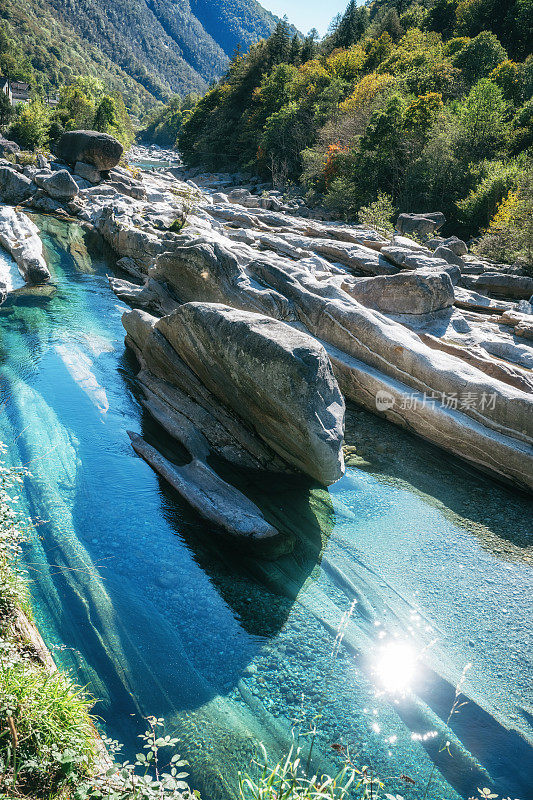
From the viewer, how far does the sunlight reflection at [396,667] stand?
5.84m

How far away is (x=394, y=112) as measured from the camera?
34.5m

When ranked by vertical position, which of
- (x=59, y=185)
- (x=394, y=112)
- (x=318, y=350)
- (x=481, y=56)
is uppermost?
(x=481, y=56)

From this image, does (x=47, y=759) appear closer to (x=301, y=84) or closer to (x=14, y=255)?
(x=14, y=255)

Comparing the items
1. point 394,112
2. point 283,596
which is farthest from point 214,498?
point 394,112

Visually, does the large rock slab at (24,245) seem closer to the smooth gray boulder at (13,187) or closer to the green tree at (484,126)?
the smooth gray boulder at (13,187)

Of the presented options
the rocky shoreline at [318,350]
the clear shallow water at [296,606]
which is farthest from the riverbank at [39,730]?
the rocky shoreline at [318,350]

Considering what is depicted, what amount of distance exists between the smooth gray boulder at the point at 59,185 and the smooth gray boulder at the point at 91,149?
7879mm

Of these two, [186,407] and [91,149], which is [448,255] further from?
[91,149]

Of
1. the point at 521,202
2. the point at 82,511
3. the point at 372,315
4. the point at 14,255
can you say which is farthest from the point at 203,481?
the point at 521,202

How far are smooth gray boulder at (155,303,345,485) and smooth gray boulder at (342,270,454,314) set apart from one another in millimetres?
8055

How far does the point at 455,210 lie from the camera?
31.0m

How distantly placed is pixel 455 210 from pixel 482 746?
3228 cm

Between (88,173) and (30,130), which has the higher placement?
(30,130)

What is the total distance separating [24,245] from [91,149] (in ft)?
77.0
